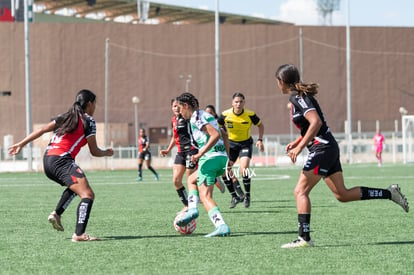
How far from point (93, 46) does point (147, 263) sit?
2638 inches

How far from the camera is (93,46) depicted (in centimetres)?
7394

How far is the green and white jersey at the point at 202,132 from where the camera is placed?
34.3ft

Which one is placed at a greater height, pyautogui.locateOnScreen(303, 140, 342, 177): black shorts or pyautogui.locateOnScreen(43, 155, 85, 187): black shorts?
pyautogui.locateOnScreen(303, 140, 342, 177): black shorts

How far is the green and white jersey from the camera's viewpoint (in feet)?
A: 34.3

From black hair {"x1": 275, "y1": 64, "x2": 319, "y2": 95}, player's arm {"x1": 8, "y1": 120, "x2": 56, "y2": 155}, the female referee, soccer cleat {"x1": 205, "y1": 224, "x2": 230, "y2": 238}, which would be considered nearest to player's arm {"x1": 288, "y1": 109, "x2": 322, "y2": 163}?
the female referee

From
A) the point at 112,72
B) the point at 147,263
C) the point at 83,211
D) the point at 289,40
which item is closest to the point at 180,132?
the point at 83,211

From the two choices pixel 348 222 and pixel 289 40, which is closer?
pixel 348 222

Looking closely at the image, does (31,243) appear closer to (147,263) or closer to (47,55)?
(147,263)

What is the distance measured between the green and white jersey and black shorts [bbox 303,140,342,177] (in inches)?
61.9

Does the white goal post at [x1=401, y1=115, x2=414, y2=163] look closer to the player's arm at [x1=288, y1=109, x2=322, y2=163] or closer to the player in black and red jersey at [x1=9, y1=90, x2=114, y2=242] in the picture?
the player in black and red jersey at [x1=9, y1=90, x2=114, y2=242]

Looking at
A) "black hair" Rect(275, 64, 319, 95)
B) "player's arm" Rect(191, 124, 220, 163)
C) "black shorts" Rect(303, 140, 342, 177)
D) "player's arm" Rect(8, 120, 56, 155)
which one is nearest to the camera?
"black hair" Rect(275, 64, 319, 95)

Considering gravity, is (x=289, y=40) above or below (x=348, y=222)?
above

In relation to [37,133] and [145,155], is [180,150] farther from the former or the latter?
[145,155]

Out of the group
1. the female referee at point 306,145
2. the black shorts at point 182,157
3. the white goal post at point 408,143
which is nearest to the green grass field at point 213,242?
the female referee at point 306,145
